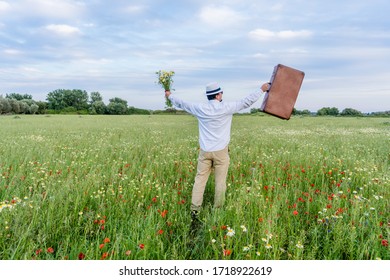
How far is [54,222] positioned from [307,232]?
395 cm

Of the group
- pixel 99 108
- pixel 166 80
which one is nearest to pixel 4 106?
pixel 99 108

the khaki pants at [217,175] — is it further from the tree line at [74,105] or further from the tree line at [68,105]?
the tree line at [68,105]

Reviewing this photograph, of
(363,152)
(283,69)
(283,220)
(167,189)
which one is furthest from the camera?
(363,152)

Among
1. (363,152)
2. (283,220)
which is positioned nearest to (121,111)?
(363,152)

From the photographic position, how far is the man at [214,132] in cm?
560

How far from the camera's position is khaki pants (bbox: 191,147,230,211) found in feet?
18.9

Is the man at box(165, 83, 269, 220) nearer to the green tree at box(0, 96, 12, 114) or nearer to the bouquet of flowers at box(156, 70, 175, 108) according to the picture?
the bouquet of flowers at box(156, 70, 175, 108)

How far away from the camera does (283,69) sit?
5621mm

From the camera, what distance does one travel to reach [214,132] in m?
5.79

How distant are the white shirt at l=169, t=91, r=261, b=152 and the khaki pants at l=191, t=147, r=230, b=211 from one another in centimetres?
15

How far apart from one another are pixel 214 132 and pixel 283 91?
5.12 ft

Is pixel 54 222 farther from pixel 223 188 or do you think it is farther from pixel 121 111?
pixel 121 111
